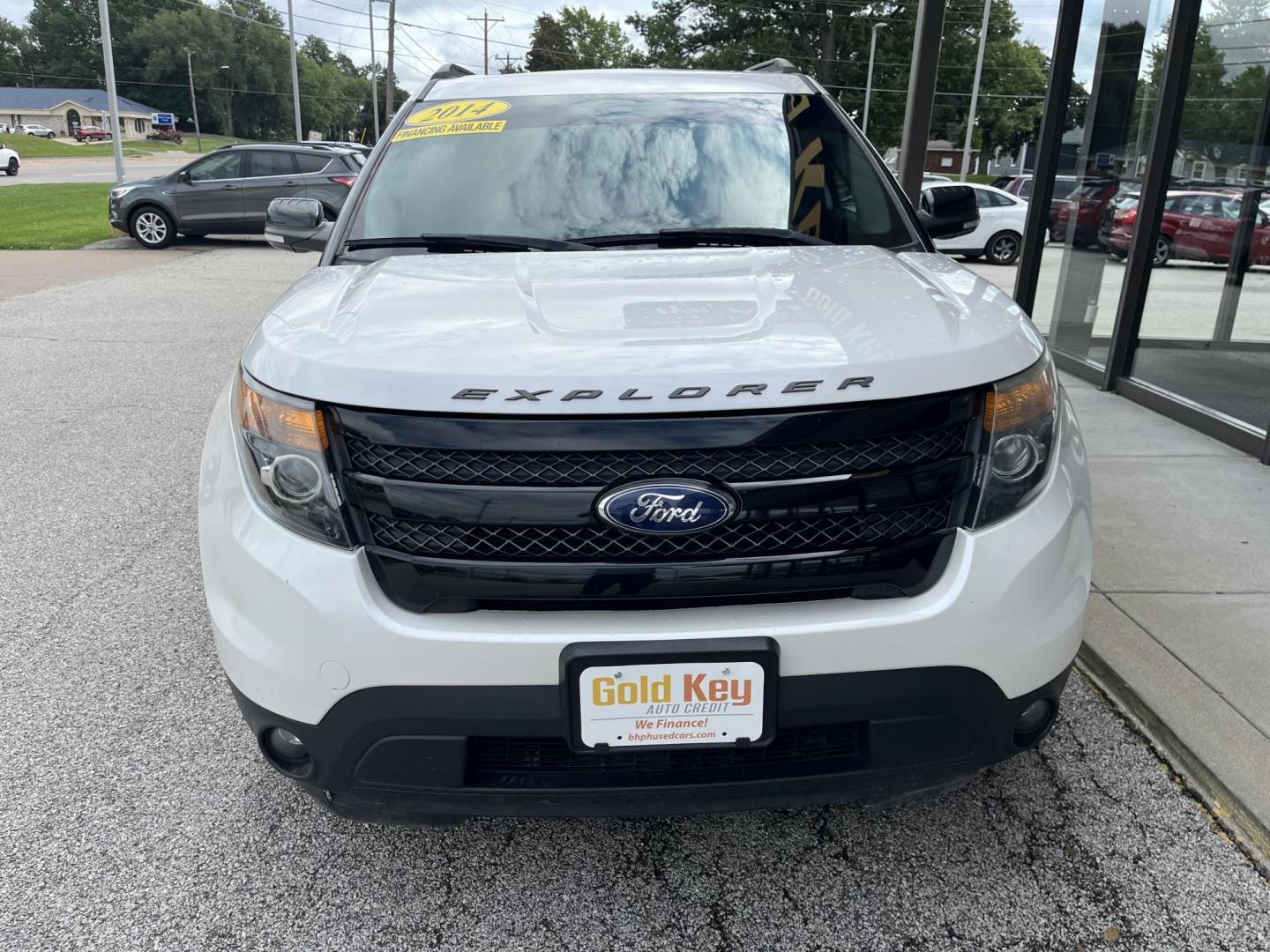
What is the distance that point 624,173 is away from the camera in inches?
119

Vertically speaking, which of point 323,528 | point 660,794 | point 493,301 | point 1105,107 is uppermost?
point 1105,107

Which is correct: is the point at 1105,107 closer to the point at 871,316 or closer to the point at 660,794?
the point at 871,316

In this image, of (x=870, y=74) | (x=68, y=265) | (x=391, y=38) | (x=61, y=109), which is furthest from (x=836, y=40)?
(x=61, y=109)

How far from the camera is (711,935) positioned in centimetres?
205

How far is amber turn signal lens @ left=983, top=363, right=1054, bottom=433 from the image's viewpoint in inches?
75.0

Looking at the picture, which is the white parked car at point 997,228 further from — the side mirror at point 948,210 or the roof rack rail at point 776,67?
the side mirror at point 948,210

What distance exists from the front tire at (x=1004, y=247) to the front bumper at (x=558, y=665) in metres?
16.9

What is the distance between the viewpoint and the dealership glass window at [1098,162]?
7.08m

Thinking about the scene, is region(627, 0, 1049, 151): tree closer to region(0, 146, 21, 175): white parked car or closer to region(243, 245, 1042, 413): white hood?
region(0, 146, 21, 175): white parked car

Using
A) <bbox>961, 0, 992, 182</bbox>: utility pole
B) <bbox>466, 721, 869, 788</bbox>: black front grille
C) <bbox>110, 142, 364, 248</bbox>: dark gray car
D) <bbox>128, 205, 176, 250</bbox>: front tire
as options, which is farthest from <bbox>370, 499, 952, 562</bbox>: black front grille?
<bbox>961, 0, 992, 182</bbox>: utility pole

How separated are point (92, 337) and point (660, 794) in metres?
8.48

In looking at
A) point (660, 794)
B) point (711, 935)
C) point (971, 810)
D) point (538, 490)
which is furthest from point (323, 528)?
point (971, 810)

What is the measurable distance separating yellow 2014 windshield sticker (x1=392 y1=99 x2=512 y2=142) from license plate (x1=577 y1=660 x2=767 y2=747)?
2.11m

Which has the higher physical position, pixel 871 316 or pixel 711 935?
pixel 871 316
